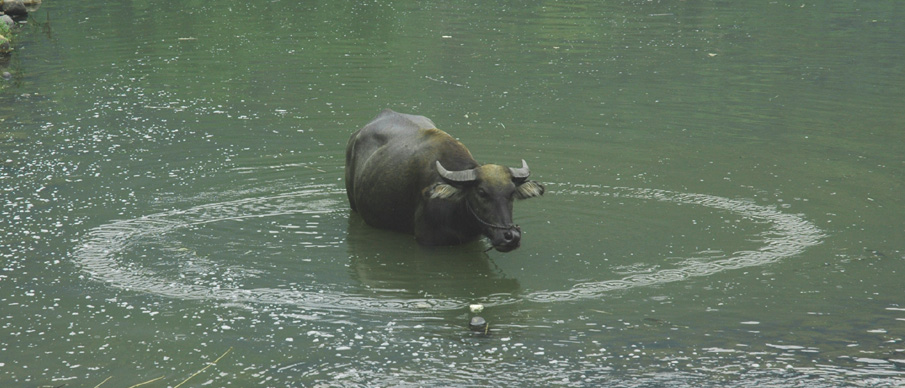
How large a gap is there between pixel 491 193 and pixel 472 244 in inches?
34.4

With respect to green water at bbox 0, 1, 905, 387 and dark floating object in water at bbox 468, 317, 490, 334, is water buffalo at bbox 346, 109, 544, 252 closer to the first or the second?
green water at bbox 0, 1, 905, 387

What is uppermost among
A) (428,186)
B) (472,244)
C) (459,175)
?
(459,175)

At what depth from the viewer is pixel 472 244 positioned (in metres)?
8.75

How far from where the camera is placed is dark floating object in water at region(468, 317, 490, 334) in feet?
22.2

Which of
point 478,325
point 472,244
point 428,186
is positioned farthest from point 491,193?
point 478,325

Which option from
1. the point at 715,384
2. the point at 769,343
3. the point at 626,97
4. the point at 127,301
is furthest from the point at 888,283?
the point at 626,97

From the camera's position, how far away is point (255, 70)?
17125 millimetres

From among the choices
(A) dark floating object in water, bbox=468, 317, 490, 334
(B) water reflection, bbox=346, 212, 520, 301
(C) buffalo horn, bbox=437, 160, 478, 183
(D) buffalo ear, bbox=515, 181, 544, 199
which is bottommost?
(B) water reflection, bbox=346, 212, 520, 301

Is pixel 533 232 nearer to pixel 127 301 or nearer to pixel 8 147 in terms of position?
pixel 127 301

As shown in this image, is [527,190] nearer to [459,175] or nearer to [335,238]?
[459,175]

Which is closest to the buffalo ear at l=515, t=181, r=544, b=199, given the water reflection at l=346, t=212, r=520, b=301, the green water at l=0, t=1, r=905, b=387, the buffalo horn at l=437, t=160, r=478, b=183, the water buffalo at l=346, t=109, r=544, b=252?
the water buffalo at l=346, t=109, r=544, b=252

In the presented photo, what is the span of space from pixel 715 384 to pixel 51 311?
448 cm

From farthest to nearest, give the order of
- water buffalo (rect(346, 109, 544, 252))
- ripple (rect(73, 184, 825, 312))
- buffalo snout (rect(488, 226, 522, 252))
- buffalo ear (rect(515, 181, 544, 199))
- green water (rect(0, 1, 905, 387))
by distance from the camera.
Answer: buffalo ear (rect(515, 181, 544, 199)) → water buffalo (rect(346, 109, 544, 252)) → buffalo snout (rect(488, 226, 522, 252)) → ripple (rect(73, 184, 825, 312)) → green water (rect(0, 1, 905, 387))

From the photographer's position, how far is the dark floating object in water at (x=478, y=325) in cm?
678
